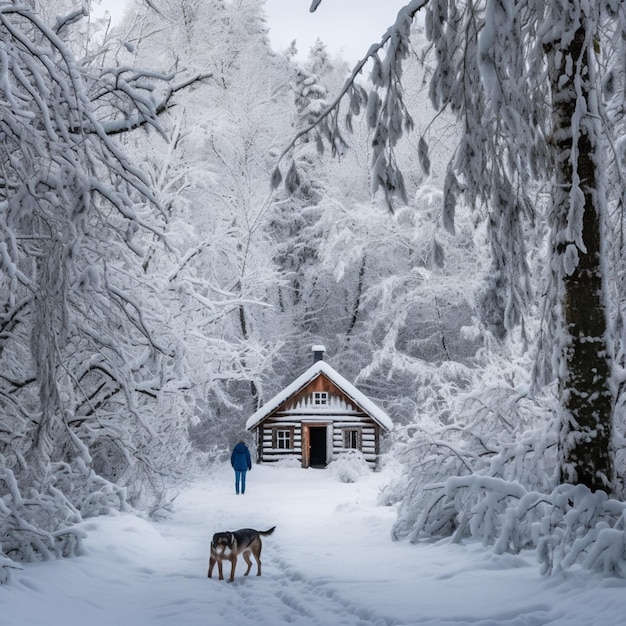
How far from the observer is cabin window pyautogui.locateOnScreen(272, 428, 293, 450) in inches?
1077

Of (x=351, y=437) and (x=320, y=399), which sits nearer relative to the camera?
(x=320, y=399)

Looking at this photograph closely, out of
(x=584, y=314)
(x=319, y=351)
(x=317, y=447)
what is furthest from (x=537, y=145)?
(x=317, y=447)

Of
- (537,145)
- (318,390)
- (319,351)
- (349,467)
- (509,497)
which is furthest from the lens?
(319,351)

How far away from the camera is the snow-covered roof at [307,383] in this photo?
25.9m

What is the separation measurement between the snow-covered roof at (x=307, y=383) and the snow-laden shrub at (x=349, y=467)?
1795 mm

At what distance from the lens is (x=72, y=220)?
4441 millimetres

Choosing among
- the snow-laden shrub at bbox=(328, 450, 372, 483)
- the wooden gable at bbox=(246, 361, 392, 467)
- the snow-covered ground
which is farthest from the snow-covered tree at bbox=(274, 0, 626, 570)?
the wooden gable at bbox=(246, 361, 392, 467)

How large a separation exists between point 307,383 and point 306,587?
1917 cm

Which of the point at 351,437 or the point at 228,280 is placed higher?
the point at 228,280

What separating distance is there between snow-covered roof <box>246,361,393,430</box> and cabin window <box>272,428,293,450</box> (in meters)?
1.56

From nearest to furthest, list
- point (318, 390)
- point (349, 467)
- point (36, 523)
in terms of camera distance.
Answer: point (36, 523)
point (349, 467)
point (318, 390)

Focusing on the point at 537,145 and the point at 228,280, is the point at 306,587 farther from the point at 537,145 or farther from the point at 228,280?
the point at 228,280

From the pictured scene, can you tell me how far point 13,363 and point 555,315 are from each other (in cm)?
671

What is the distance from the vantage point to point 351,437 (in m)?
27.7
